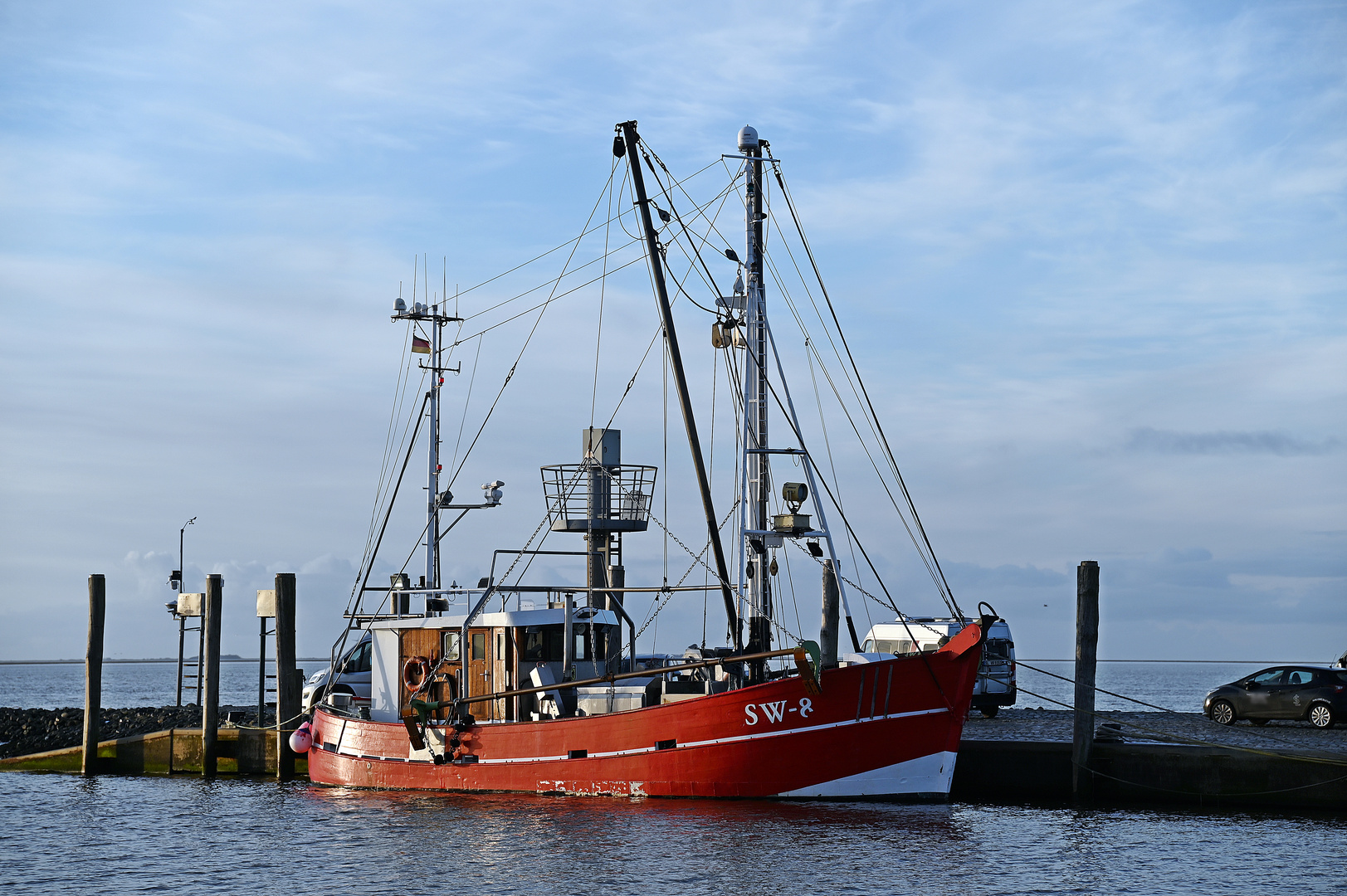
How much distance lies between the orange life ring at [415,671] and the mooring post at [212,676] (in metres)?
5.58

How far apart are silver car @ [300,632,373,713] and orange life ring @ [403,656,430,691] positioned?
435cm

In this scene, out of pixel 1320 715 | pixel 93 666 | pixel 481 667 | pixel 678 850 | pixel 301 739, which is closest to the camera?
pixel 678 850

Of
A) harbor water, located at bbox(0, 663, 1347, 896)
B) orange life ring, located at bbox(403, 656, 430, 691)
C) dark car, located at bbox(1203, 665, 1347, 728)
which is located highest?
orange life ring, located at bbox(403, 656, 430, 691)

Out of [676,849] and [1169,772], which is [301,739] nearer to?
[676,849]

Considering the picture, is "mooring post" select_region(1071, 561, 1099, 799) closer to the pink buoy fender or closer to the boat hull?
the boat hull

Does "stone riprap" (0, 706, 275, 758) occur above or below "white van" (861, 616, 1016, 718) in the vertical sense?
below

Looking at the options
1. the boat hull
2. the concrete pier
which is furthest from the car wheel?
the boat hull

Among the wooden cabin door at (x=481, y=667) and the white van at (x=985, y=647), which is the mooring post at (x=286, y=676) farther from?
the white van at (x=985, y=647)

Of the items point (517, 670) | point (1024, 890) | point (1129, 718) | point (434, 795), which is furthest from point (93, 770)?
point (1129, 718)

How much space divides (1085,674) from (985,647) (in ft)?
36.9

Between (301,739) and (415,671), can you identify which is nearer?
(415,671)

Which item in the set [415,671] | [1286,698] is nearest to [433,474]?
[415,671]

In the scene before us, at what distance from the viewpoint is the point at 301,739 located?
27406 mm

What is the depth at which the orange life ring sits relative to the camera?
24766 mm
